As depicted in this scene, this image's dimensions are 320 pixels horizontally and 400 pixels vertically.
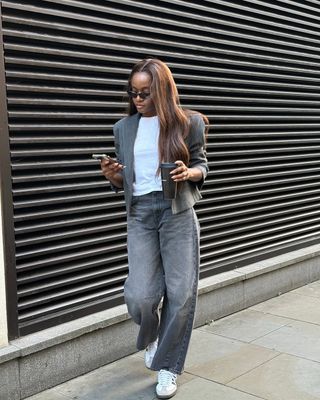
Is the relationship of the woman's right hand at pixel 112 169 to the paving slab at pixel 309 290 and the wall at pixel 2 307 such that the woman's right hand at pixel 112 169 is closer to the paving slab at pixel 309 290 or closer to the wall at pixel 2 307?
the wall at pixel 2 307

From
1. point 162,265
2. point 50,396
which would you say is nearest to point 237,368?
point 162,265

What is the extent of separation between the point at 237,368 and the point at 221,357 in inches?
8.4

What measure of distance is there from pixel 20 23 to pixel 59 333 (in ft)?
6.26

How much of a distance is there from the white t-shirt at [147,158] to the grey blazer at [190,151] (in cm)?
3

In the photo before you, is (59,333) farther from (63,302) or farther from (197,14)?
(197,14)

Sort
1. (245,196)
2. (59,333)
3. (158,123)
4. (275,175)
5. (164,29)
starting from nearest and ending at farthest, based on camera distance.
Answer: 1. (158,123)
2. (59,333)
3. (164,29)
4. (245,196)
5. (275,175)

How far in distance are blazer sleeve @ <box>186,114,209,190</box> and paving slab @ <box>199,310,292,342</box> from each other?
66.4 inches

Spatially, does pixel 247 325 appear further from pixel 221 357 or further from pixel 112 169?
pixel 112 169

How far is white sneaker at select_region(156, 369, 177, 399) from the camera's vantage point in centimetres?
330

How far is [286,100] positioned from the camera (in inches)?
220

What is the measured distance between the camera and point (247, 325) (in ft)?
15.1

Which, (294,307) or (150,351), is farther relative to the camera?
(294,307)

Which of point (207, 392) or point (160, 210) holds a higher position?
point (160, 210)

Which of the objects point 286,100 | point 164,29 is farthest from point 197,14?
point 286,100
